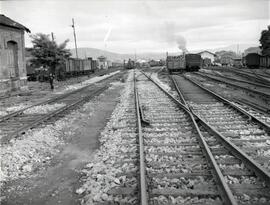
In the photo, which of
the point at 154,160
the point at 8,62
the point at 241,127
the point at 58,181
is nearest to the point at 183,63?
the point at 8,62

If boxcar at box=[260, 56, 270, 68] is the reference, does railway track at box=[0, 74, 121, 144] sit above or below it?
below

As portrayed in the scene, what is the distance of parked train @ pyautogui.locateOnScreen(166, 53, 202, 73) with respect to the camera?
4127 centimetres

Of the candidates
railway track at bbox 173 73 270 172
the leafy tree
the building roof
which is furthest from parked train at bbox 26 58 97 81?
the leafy tree

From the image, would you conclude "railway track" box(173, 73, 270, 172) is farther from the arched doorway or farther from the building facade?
the arched doorway

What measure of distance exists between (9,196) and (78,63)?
42.7 metres

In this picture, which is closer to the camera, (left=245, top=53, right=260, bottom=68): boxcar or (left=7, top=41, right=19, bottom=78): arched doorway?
(left=7, top=41, right=19, bottom=78): arched doorway

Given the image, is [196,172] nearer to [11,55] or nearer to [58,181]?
[58,181]

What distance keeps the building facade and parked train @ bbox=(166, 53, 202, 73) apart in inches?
886

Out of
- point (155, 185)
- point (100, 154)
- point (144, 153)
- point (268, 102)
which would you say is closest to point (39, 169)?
point (100, 154)

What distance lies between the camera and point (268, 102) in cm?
1270

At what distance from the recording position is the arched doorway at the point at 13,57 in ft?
71.7

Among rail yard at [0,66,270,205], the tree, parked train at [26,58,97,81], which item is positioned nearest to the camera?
rail yard at [0,66,270,205]

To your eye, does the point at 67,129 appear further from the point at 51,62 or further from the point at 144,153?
the point at 51,62

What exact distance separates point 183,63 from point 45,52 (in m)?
23.7
